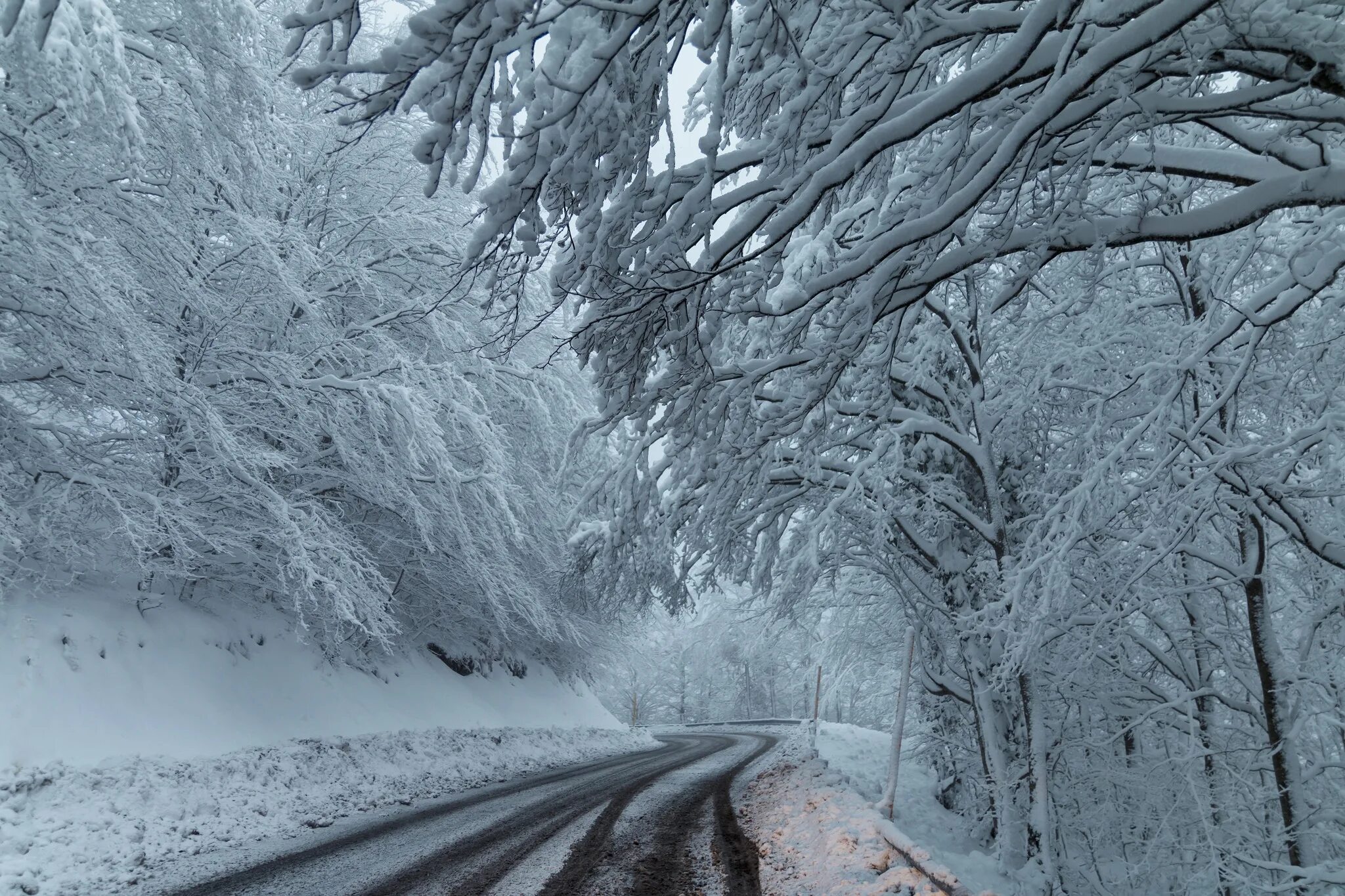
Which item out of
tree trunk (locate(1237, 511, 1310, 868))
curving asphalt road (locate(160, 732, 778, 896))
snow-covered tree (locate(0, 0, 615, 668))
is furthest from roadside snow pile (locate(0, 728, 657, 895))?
tree trunk (locate(1237, 511, 1310, 868))

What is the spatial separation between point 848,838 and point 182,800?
629 cm

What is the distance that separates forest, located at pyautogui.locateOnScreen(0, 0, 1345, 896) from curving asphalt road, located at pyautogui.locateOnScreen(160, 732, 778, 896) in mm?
2501

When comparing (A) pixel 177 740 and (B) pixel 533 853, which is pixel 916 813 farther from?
(A) pixel 177 740

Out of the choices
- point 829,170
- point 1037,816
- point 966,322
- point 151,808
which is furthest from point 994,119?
point 151,808

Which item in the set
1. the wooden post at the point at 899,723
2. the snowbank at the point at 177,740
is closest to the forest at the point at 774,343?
the snowbank at the point at 177,740

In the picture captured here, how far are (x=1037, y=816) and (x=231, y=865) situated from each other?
7.19m

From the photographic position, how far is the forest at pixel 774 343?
3035mm

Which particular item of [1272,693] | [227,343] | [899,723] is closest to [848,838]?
[899,723]

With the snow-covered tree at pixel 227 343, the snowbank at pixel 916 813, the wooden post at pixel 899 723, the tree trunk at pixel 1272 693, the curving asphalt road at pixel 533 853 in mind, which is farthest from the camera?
the snowbank at pixel 916 813

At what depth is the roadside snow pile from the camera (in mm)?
5391

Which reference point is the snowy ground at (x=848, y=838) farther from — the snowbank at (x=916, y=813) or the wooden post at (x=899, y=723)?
the wooden post at (x=899, y=723)

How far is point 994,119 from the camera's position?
3.68 m

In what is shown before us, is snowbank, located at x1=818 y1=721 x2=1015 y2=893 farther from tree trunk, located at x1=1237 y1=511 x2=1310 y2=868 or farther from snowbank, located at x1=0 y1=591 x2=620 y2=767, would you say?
snowbank, located at x1=0 y1=591 x2=620 y2=767

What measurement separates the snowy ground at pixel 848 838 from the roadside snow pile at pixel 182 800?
4551 mm
